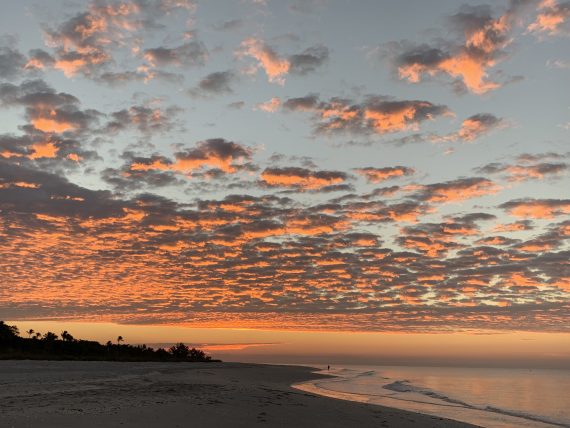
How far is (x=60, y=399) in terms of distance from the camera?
2517cm

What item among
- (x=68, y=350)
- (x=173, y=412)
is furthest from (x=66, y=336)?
(x=173, y=412)

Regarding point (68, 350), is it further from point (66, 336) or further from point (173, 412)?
point (173, 412)

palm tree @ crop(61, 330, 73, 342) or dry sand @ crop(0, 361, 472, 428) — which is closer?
dry sand @ crop(0, 361, 472, 428)

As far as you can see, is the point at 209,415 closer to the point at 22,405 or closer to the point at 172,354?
the point at 22,405

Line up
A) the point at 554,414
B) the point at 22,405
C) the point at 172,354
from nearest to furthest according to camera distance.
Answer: the point at 22,405
the point at 554,414
the point at 172,354

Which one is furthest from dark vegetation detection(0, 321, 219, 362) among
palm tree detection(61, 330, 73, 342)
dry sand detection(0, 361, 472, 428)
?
dry sand detection(0, 361, 472, 428)

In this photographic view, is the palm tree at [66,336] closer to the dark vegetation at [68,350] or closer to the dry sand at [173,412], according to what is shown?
the dark vegetation at [68,350]

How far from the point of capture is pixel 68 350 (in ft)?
375

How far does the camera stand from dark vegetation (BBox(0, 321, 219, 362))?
301ft

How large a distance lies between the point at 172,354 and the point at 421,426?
6216 inches

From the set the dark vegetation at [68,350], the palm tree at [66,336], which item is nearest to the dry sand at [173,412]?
the dark vegetation at [68,350]

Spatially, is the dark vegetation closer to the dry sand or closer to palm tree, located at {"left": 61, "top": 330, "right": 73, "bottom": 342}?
palm tree, located at {"left": 61, "top": 330, "right": 73, "bottom": 342}

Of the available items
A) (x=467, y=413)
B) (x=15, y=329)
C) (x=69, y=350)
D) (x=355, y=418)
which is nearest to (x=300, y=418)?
(x=355, y=418)

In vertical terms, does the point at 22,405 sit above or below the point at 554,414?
above
